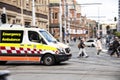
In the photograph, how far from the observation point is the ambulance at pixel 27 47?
20.0 metres

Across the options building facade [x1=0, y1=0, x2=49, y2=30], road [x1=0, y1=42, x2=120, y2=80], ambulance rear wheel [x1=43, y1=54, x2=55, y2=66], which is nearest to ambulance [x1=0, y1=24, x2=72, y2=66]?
ambulance rear wheel [x1=43, y1=54, x2=55, y2=66]

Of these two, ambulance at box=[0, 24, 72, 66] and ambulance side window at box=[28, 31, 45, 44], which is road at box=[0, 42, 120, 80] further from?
ambulance side window at box=[28, 31, 45, 44]

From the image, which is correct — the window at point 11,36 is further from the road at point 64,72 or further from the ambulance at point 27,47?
the road at point 64,72

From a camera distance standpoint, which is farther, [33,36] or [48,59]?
[33,36]

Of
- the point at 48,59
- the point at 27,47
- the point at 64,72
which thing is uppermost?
the point at 27,47

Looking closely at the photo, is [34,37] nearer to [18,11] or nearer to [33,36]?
[33,36]

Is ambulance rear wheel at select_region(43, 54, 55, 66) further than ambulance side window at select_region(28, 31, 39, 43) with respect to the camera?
No

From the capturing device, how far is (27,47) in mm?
20156

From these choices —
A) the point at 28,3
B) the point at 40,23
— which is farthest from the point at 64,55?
the point at 40,23

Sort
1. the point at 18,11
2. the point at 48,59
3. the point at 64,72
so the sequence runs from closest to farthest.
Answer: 1. the point at 64,72
2. the point at 48,59
3. the point at 18,11

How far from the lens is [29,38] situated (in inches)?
799

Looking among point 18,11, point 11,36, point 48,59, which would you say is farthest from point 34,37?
point 18,11

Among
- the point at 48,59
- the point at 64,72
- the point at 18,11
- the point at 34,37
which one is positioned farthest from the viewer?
the point at 18,11

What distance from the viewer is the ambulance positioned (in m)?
20.0
